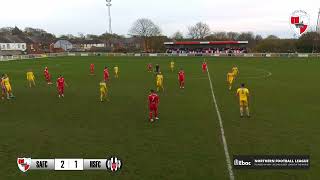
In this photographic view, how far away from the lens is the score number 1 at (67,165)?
10730 mm

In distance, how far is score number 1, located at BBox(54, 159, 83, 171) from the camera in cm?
1073

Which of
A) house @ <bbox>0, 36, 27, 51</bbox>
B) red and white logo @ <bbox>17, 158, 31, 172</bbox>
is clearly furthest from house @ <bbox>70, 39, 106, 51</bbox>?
red and white logo @ <bbox>17, 158, 31, 172</bbox>

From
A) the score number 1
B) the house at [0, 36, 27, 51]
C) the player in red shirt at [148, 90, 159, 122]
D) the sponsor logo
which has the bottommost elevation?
the sponsor logo

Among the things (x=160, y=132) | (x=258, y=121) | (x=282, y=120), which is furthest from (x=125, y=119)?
(x=282, y=120)

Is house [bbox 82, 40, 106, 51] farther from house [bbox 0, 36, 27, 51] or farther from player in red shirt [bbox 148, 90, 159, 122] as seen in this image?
player in red shirt [bbox 148, 90, 159, 122]

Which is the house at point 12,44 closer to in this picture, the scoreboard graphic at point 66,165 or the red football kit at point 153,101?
the red football kit at point 153,101

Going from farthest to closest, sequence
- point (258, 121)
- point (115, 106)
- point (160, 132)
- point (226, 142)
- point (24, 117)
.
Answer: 1. point (115, 106)
2. point (24, 117)
3. point (258, 121)
4. point (160, 132)
5. point (226, 142)

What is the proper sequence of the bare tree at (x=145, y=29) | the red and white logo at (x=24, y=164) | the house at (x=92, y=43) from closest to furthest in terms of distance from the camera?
the red and white logo at (x=24, y=164)
the bare tree at (x=145, y=29)
the house at (x=92, y=43)

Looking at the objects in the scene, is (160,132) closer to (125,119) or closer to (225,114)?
(125,119)

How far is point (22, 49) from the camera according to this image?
130250mm

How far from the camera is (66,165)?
10.9 meters

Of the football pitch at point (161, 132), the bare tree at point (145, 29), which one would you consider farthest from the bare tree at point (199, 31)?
the football pitch at point (161, 132)

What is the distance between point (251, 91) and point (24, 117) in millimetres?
15643

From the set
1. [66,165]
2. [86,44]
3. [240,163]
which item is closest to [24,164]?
[66,165]
